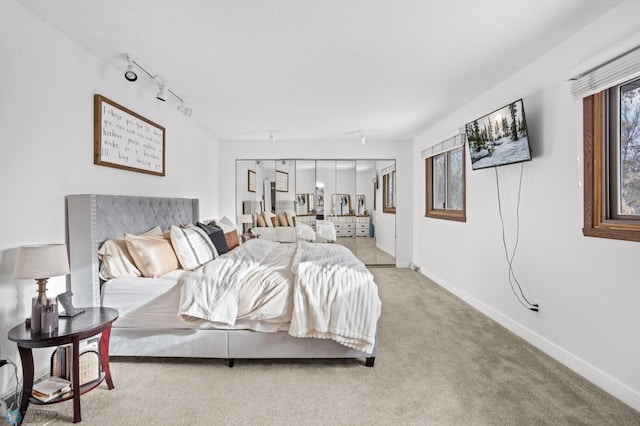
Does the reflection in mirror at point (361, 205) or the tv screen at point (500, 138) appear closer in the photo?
the tv screen at point (500, 138)

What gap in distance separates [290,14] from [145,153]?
2.12 metres

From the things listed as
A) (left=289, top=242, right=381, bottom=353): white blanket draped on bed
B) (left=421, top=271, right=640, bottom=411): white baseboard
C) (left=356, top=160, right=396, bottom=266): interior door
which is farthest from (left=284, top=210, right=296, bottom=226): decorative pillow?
(left=289, top=242, right=381, bottom=353): white blanket draped on bed

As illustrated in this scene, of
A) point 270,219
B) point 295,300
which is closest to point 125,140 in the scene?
point 295,300

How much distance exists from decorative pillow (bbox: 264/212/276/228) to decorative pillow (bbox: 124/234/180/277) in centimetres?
312

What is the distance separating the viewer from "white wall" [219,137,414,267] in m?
5.91

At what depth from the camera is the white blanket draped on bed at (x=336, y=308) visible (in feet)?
7.41

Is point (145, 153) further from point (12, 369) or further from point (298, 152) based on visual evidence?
point (298, 152)

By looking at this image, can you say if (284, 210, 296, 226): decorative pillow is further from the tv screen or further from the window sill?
the tv screen

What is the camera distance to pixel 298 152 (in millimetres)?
5930

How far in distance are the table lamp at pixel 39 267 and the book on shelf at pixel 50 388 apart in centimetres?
38

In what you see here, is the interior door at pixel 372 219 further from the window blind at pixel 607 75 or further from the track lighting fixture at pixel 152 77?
the window blind at pixel 607 75

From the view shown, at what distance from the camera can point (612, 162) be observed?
6.98ft

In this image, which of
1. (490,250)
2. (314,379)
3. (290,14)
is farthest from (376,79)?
(314,379)

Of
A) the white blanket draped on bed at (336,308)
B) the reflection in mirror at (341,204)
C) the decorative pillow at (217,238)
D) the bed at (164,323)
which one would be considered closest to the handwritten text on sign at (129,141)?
the bed at (164,323)
